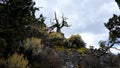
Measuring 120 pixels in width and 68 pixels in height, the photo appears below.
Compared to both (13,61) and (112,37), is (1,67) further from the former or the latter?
(112,37)

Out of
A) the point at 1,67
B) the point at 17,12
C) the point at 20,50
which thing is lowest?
the point at 1,67

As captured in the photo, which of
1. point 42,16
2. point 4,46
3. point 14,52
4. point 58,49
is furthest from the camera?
point 58,49

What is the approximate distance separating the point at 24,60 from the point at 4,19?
3.04 m

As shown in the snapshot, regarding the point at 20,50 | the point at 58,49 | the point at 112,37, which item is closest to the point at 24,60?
the point at 20,50

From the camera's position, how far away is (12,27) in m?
29.1

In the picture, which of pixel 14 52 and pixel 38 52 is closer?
pixel 14 52

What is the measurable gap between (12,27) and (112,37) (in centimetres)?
706

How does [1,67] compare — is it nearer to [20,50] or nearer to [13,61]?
[13,61]

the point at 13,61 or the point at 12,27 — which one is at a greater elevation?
the point at 12,27

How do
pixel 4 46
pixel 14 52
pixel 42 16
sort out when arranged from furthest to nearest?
pixel 42 16 → pixel 14 52 → pixel 4 46

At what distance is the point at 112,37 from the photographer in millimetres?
30516

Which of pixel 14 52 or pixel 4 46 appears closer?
pixel 4 46

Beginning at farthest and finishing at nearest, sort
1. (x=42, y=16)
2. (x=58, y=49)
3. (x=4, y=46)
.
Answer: (x=58, y=49)
(x=42, y=16)
(x=4, y=46)

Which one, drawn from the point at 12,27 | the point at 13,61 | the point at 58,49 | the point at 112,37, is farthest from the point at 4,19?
the point at 58,49
